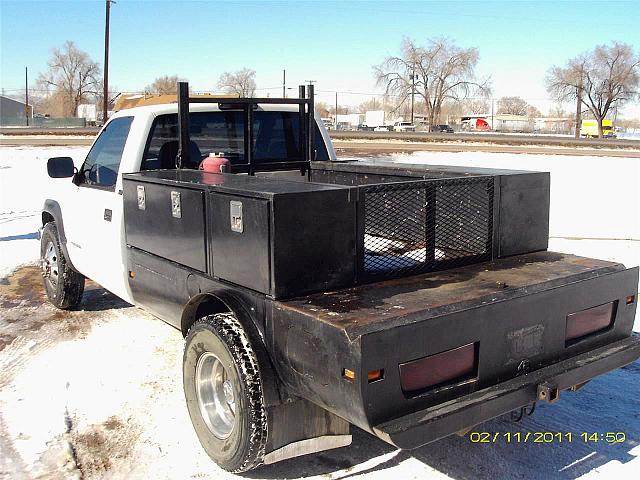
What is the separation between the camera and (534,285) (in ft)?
10.8

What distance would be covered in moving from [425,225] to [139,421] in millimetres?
2200

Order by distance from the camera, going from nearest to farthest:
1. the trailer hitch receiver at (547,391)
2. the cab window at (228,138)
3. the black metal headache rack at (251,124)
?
the trailer hitch receiver at (547,391) < the black metal headache rack at (251,124) < the cab window at (228,138)

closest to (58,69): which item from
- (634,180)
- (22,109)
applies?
(22,109)

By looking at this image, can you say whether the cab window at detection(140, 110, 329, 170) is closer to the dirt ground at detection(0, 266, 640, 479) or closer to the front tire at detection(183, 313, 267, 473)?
the dirt ground at detection(0, 266, 640, 479)

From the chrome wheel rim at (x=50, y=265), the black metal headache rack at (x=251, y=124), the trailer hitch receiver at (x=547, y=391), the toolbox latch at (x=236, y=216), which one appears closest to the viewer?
the trailer hitch receiver at (x=547, y=391)

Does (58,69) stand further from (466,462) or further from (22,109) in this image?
(466,462)

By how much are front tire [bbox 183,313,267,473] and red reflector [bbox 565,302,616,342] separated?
160 cm

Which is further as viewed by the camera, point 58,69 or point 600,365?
point 58,69

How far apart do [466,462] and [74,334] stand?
3.75 metres

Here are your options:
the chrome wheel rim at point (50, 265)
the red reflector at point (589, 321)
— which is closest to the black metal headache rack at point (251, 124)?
the chrome wheel rim at point (50, 265)

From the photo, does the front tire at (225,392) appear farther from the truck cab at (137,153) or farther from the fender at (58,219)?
the fender at (58,219)

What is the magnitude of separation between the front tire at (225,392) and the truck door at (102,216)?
1428 millimetres

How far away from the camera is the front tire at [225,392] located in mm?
3246

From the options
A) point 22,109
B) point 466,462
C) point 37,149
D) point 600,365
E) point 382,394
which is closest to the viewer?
point 382,394
